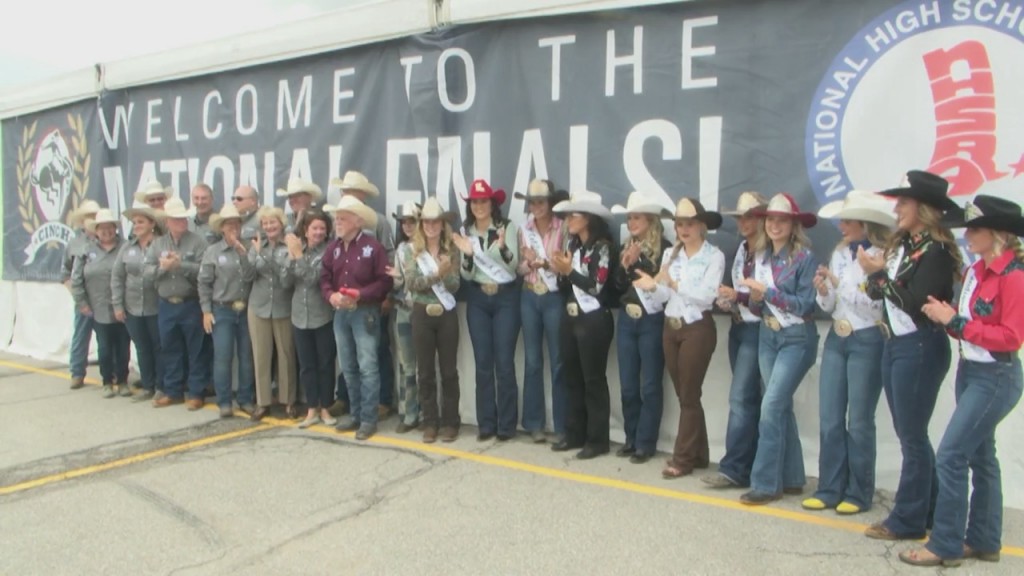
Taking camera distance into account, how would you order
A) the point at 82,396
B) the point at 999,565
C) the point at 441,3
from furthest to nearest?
the point at 82,396 < the point at 441,3 < the point at 999,565

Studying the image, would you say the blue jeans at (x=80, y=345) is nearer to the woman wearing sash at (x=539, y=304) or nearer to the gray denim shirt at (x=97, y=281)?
the gray denim shirt at (x=97, y=281)

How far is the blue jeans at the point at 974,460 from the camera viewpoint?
11.8 ft

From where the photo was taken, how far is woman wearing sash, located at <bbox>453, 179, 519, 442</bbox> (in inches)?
229

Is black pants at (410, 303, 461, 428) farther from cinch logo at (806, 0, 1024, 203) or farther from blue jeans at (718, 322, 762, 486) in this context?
cinch logo at (806, 0, 1024, 203)

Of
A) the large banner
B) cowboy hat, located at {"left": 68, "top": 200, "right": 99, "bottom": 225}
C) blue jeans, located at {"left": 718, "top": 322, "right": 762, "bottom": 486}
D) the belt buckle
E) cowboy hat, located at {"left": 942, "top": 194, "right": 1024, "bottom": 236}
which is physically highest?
the large banner

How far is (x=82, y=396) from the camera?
7879mm

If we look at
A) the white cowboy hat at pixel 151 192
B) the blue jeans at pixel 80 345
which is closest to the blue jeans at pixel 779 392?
the white cowboy hat at pixel 151 192

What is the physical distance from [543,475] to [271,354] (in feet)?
9.49

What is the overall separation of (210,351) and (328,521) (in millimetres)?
3605

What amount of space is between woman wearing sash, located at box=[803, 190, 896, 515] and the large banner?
53 cm

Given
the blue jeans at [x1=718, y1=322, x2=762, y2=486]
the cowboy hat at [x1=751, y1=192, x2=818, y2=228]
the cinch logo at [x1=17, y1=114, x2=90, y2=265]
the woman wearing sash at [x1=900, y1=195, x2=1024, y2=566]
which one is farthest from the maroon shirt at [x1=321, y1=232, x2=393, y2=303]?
the cinch logo at [x1=17, y1=114, x2=90, y2=265]

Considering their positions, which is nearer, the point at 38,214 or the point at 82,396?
the point at 82,396

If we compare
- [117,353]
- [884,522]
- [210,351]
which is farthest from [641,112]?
[117,353]

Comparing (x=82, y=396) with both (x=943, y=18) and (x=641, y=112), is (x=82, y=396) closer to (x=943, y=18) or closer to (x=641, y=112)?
(x=641, y=112)
